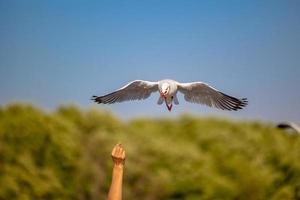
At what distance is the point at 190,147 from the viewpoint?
22.5 m

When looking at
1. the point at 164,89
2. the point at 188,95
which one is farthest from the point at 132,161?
the point at 164,89

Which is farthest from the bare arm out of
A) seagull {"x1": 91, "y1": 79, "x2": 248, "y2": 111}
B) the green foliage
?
the green foliage

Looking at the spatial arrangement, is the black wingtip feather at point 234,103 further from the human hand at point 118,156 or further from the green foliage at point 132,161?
the green foliage at point 132,161

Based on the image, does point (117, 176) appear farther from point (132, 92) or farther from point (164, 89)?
point (132, 92)

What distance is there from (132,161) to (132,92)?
1758 centimetres

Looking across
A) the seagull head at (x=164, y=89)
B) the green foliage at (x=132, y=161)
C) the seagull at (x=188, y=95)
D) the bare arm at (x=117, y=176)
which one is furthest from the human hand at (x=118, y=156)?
the green foliage at (x=132, y=161)

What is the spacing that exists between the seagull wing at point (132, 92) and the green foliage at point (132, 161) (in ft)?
52.9

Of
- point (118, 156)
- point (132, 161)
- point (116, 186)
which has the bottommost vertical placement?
point (116, 186)

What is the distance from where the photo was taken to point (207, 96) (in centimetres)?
390

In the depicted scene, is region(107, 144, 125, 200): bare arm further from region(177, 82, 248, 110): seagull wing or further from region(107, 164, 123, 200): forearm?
region(177, 82, 248, 110): seagull wing

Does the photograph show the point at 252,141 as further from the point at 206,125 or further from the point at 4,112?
the point at 4,112

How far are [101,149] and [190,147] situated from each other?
9.64 feet

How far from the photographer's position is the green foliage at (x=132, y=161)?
67.9 feet

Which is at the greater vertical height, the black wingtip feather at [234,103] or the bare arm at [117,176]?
the black wingtip feather at [234,103]
